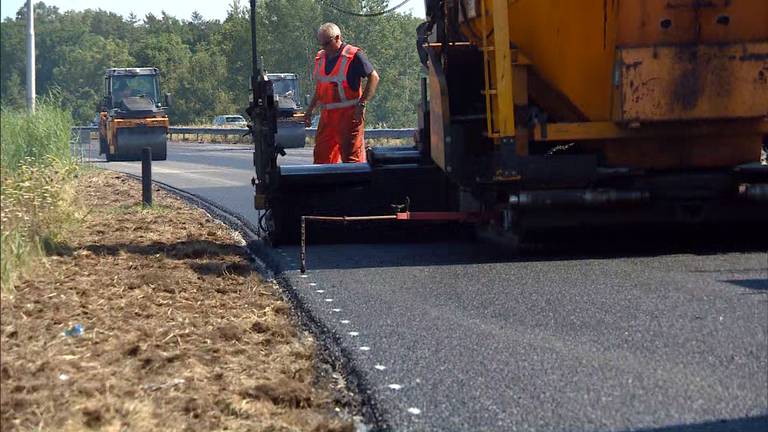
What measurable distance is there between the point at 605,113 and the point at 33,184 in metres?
4.12

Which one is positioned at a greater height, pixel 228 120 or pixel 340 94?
pixel 228 120

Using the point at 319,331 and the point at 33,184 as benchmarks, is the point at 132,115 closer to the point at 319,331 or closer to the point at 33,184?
the point at 33,184

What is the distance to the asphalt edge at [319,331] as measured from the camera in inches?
205

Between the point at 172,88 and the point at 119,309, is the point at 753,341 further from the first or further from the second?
the point at 172,88

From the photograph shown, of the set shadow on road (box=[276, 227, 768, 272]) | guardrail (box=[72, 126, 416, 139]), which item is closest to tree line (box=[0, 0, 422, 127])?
guardrail (box=[72, 126, 416, 139])

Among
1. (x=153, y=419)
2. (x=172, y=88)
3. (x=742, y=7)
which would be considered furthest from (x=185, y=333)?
(x=172, y=88)

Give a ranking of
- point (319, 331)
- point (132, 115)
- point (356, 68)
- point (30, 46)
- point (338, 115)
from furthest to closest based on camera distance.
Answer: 1. point (132, 115)
2. point (338, 115)
3. point (356, 68)
4. point (30, 46)
5. point (319, 331)

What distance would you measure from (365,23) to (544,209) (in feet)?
118

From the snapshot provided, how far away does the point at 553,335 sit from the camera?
6.39m

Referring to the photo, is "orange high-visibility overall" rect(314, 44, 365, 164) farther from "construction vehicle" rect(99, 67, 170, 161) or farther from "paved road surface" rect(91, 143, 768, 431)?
"construction vehicle" rect(99, 67, 170, 161)

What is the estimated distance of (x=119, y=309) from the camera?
7.37 m

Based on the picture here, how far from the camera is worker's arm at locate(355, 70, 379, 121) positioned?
11.4 m

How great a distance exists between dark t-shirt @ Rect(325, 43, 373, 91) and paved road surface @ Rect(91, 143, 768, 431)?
85.4 inches

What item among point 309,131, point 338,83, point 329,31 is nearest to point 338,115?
point 338,83
